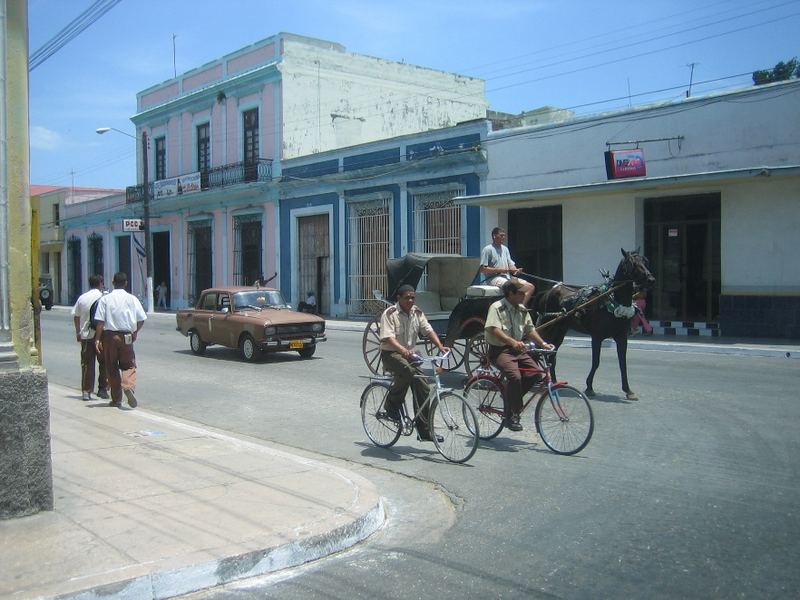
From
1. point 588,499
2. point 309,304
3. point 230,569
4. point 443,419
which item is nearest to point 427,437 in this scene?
point 443,419

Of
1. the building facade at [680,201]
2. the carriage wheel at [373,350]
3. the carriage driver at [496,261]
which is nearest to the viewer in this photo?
the carriage driver at [496,261]

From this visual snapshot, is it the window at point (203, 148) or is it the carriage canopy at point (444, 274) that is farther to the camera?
the window at point (203, 148)

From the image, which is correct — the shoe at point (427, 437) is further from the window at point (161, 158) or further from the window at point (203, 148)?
the window at point (161, 158)

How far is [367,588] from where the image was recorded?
15.4 ft

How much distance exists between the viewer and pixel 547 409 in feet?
25.2

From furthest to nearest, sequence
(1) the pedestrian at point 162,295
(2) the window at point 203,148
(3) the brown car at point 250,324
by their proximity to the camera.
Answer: (1) the pedestrian at point 162,295 < (2) the window at point 203,148 < (3) the brown car at point 250,324

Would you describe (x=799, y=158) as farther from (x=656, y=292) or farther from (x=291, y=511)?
(x=291, y=511)

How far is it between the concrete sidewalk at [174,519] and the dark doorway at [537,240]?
54.1ft

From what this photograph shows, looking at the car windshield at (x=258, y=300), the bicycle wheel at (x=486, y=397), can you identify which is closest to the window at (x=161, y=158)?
the car windshield at (x=258, y=300)

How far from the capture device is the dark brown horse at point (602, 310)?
10344 millimetres

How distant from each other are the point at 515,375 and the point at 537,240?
54.0 feet

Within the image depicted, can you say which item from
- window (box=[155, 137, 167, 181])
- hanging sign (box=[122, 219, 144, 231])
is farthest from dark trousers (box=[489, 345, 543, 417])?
window (box=[155, 137, 167, 181])

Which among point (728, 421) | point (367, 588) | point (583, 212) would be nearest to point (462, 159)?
point (583, 212)

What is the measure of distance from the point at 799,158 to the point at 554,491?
14.9m
